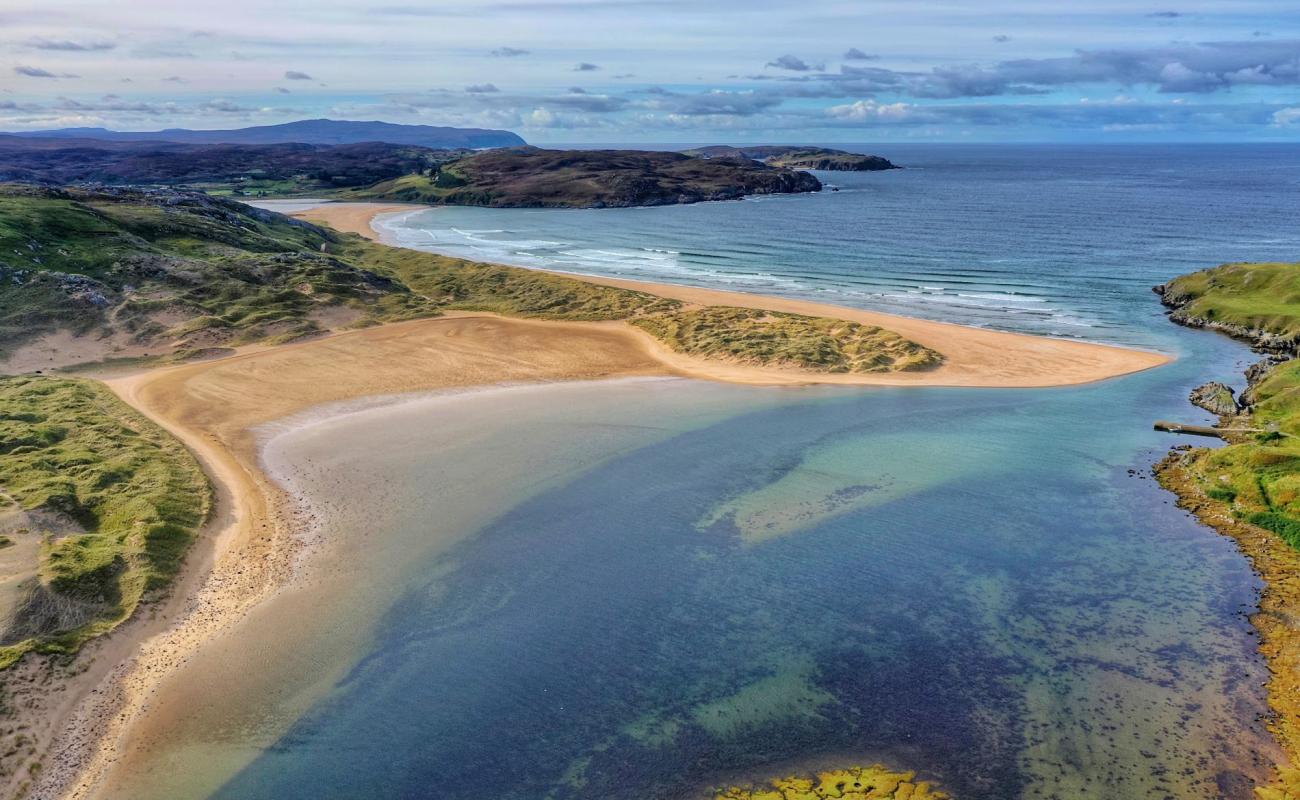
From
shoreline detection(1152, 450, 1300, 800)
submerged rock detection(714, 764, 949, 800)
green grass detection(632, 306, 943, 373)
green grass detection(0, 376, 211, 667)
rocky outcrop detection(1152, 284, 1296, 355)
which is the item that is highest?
rocky outcrop detection(1152, 284, 1296, 355)

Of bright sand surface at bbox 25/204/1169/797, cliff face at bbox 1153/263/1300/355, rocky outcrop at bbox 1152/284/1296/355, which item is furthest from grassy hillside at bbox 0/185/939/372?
cliff face at bbox 1153/263/1300/355

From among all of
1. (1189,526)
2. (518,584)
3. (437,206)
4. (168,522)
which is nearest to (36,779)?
(168,522)

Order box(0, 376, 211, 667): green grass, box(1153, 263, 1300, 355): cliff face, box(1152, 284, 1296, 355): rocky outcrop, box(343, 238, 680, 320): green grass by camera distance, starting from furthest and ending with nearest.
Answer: box(343, 238, 680, 320): green grass → box(1153, 263, 1300, 355): cliff face → box(1152, 284, 1296, 355): rocky outcrop → box(0, 376, 211, 667): green grass

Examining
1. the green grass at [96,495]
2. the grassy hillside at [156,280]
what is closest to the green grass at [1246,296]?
the grassy hillside at [156,280]

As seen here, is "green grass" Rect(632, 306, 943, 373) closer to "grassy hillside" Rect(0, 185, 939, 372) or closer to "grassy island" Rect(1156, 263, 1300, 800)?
"grassy hillside" Rect(0, 185, 939, 372)

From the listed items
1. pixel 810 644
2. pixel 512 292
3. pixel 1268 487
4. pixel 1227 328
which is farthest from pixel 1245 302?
pixel 512 292
